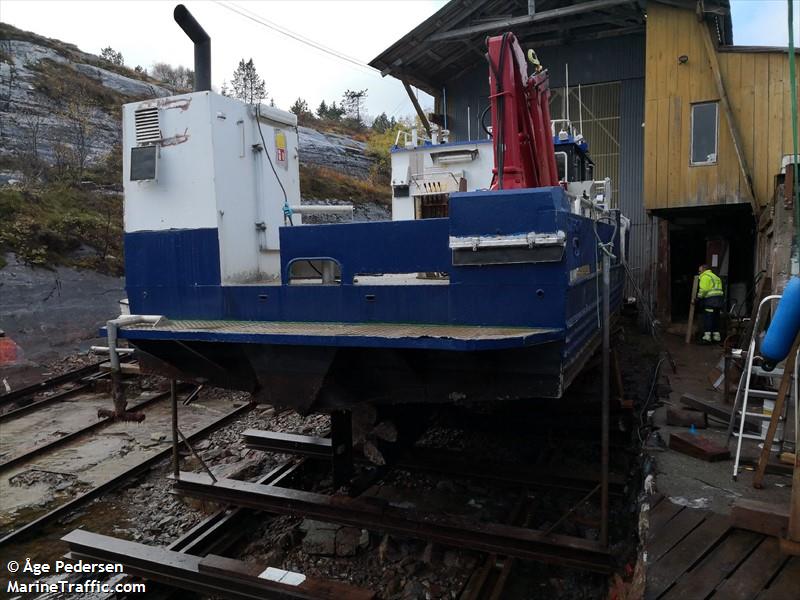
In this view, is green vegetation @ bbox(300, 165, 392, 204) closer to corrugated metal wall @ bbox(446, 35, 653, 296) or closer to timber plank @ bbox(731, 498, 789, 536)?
corrugated metal wall @ bbox(446, 35, 653, 296)

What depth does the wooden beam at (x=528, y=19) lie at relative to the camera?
39.2 ft

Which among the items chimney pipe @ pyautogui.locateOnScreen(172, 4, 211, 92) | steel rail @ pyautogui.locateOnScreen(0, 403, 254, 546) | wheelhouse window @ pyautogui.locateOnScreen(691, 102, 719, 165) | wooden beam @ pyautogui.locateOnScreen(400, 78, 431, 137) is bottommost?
steel rail @ pyautogui.locateOnScreen(0, 403, 254, 546)

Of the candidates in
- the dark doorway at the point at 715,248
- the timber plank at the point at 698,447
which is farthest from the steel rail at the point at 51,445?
the dark doorway at the point at 715,248

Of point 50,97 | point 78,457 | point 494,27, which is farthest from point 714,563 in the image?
point 50,97

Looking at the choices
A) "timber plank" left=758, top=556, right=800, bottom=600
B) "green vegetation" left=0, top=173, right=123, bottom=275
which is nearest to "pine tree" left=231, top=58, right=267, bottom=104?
"green vegetation" left=0, top=173, right=123, bottom=275

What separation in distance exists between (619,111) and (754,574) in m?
13.3

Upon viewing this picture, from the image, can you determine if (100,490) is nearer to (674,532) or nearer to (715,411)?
(674,532)

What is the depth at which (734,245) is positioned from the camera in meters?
12.8

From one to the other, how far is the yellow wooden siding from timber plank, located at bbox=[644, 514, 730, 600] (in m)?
9.21

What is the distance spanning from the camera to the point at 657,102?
37.1 ft

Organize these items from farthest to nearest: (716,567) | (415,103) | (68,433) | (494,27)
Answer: (415,103) < (494,27) < (68,433) < (716,567)

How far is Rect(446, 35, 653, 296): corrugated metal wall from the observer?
538 inches

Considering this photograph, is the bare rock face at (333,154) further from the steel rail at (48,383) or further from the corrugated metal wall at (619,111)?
the steel rail at (48,383)

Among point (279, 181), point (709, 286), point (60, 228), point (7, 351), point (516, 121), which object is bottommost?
point (7, 351)
